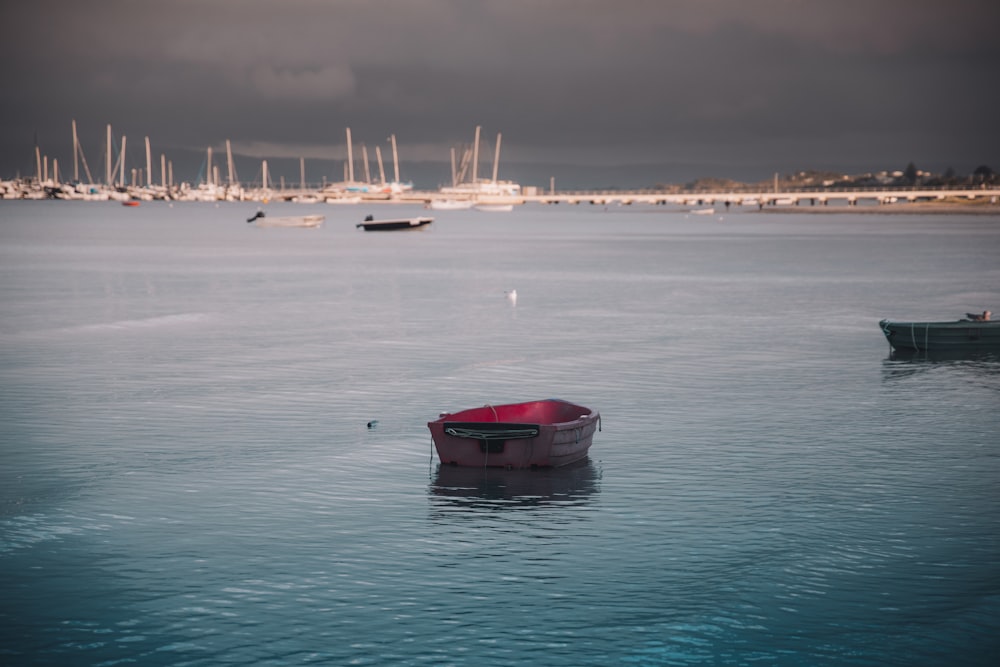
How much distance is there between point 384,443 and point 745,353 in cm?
2307

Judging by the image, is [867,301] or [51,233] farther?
[51,233]

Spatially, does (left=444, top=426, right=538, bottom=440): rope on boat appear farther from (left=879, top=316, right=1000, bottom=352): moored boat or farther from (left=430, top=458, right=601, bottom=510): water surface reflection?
(left=879, top=316, right=1000, bottom=352): moored boat

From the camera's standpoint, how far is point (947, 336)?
1903 inches

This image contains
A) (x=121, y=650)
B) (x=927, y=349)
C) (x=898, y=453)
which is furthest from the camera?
(x=927, y=349)

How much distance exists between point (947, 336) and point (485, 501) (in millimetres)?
30574

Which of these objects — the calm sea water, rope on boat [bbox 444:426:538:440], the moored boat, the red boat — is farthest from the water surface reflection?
the moored boat

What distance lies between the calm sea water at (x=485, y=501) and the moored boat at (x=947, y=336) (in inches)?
53.1

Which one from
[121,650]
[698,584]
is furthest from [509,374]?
[121,650]

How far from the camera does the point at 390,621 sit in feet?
58.0

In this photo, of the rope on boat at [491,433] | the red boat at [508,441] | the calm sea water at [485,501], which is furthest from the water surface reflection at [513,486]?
the rope on boat at [491,433]

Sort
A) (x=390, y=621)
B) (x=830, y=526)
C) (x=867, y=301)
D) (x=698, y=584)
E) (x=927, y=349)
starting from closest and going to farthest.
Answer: (x=390, y=621) → (x=698, y=584) → (x=830, y=526) → (x=927, y=349) → (x=867, y=301)

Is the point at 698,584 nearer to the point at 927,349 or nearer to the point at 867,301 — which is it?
the point at 927,349

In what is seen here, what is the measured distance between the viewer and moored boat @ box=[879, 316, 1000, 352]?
47969 mm

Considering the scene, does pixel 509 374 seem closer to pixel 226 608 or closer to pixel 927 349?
pixel 927 349
